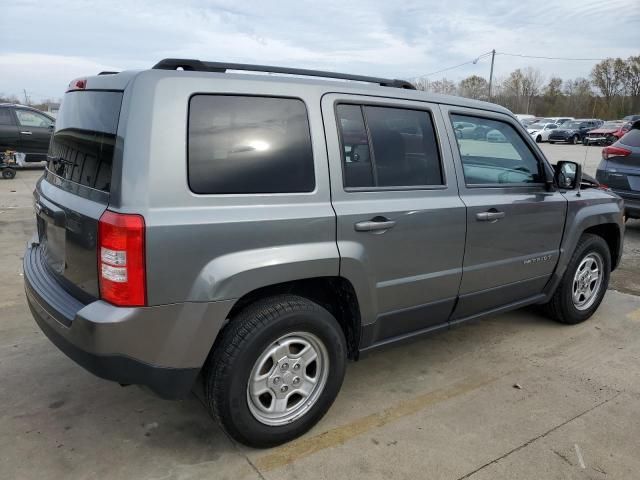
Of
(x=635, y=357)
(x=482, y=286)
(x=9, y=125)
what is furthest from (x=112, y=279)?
(x=9, y=125)

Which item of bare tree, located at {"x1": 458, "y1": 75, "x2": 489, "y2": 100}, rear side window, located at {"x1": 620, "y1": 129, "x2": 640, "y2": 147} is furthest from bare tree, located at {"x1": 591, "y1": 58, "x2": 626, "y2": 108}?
rear side window, located at {"x1": 620, "y1": 129, "x2": 640, "y2": 147}

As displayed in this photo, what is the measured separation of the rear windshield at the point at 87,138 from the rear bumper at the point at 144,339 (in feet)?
1.88

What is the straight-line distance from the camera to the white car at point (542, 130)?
1483 inches

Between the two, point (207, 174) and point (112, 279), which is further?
point (207, 174)

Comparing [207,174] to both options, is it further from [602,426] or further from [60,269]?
[602,426]

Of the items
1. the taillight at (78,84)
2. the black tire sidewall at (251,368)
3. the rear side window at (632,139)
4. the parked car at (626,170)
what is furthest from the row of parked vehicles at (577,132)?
the taillight at (78,84)

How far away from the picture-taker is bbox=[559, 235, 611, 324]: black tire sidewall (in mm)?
4242

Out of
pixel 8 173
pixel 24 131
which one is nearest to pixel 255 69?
pixel 8 173

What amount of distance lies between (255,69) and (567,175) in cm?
263

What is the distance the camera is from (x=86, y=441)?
2.71 m

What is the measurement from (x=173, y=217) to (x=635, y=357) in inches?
138

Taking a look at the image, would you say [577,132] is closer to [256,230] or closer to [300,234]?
[300,234]

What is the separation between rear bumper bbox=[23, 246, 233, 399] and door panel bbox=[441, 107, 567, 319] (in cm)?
179

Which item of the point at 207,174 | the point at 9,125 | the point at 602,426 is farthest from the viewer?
the point at 9,125
